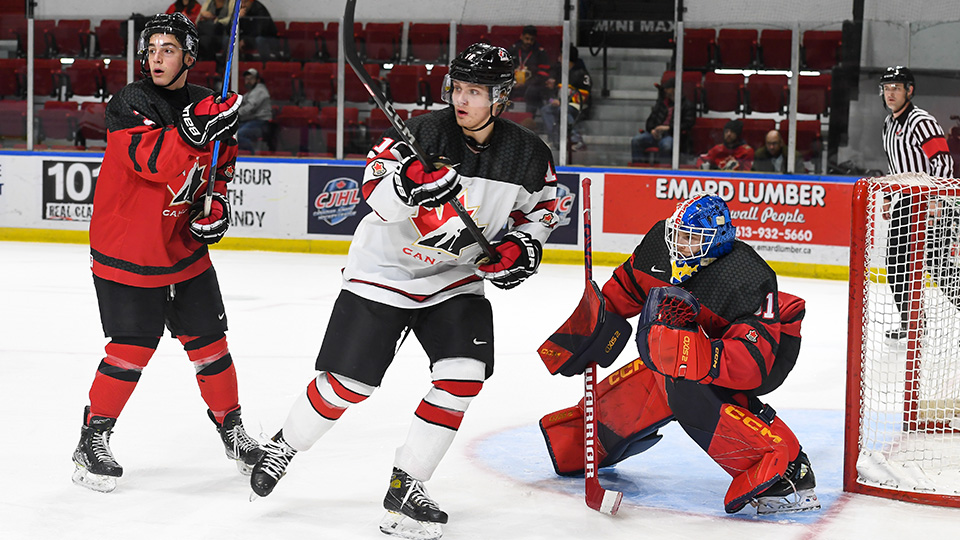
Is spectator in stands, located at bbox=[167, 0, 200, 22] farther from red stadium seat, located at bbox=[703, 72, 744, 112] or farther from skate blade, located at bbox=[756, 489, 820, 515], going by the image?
skate blade, located at bbox=[756, 489, 820, 515]

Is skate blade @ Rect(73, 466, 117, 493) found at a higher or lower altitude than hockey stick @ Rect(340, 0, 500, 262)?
lower

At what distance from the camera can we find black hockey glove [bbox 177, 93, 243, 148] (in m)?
2.58

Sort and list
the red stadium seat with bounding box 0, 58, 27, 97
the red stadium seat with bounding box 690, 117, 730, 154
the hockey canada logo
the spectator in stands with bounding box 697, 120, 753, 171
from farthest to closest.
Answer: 1. the red stadium seat with bounding box 0, 58, 27, 97
2. the hockey canada logo
3. the red stadium seat with bounding box 690, 117, 730, 154
4. the spectator in stands with bounding box 697, 120, 753, 171

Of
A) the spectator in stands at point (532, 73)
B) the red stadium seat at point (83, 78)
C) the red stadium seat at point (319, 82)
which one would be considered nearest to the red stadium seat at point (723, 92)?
the spectator in stands at point (532, 73)

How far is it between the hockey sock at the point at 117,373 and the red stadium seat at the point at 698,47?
586cm

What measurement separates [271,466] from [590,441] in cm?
78

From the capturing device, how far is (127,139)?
2650 mm

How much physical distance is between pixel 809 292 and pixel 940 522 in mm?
4166

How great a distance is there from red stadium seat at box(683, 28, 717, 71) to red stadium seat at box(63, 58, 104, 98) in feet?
15.3

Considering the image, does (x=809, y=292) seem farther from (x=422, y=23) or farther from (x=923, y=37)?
Result: (x=422, y=23)

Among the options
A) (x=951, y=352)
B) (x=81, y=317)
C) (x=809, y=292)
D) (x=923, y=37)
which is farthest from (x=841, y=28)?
(x=81, y=317)

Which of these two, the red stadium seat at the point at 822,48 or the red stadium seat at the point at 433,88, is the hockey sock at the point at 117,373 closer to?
the red stadium seat at the point at 433,88

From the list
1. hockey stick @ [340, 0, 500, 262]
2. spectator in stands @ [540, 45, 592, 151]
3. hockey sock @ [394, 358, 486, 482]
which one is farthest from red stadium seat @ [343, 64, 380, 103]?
hockey sock @ [394, 358, 486, 482]

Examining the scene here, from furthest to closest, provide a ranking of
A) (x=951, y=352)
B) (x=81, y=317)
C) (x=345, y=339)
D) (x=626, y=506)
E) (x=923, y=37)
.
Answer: (x=923, y=37) < (x=81, y=317) < (x=951, y=352) < (x=626, y=506) < (x=345, y=339)
